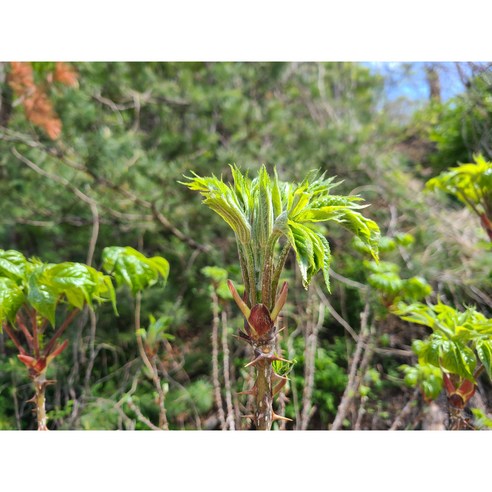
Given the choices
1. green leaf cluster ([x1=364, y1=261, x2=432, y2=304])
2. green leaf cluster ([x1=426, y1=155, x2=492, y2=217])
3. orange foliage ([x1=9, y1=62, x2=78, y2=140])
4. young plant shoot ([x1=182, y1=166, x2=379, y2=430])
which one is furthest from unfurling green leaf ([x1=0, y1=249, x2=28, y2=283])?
orange foliage ([x1=9, y1=62, x2=78, y2=140])

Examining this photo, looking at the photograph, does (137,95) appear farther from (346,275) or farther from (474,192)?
(474,192)

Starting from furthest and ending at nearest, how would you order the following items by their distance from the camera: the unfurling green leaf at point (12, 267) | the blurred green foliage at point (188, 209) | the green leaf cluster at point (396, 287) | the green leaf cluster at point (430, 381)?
the blurred green foliage at point (188, 209)
the green leaf cluster at point (396, 287)
the green leaf cluster at point (430, 381)
the unfurling green leaf at point (12, 267)

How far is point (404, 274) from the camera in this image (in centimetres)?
154

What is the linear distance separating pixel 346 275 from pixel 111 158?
2.89 ft

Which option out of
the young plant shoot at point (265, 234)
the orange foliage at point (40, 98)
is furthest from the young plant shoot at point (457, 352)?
the orange foliage at point (40, 98)

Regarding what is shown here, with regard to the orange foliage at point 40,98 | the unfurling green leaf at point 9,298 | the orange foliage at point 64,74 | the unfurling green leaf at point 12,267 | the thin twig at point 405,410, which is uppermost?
the orange foliage at point 64,74

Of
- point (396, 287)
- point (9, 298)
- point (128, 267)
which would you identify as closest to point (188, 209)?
point (396, 287)

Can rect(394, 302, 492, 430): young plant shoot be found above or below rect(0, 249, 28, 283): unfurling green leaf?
below

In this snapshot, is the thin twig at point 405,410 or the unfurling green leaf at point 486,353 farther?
the thin twig at point 405,410

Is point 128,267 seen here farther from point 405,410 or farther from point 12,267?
point 405,410

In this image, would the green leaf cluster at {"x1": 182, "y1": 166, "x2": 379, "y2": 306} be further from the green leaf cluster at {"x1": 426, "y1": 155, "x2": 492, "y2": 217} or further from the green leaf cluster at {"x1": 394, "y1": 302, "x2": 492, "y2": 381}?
the green leaf cluster at {"x1": 426, "y1": 155, "x2": 492, "y2": 217}

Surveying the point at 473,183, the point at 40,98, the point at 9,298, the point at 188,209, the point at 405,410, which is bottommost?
the point at 405,410

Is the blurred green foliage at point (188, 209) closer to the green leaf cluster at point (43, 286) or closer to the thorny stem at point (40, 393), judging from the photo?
the thorny stem at point (40, 393)
